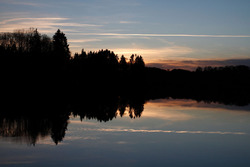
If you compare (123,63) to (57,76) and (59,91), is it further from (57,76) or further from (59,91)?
(59,91)

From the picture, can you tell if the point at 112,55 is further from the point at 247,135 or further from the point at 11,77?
the point at 247,135

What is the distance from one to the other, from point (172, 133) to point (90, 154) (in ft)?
26.6

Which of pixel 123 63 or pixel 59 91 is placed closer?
pixel 59 91

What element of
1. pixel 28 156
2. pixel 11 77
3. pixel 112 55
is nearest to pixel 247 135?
pixel 28 156

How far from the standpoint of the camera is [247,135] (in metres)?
22.3

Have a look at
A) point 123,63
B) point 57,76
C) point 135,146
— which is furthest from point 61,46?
point 135,146

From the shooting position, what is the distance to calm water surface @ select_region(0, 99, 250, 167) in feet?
49.0

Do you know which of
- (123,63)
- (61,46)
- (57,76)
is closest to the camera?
(57,76)

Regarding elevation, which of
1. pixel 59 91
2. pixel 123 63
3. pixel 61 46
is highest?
pixel 61 46

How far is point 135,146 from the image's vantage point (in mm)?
18125

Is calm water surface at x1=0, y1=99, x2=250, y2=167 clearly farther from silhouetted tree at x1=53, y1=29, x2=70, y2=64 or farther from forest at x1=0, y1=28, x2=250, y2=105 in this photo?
silhouetted tree at x1=53, y1=29, x2=70, y2=64

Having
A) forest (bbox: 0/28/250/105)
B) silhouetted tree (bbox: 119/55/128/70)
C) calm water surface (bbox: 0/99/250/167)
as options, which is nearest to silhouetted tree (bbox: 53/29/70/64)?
forest (bbox: 0/28/250/105)

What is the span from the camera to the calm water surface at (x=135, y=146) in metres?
14.9

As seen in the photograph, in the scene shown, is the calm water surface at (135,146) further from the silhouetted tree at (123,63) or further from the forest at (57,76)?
the silhouetted tree at (123,63)
